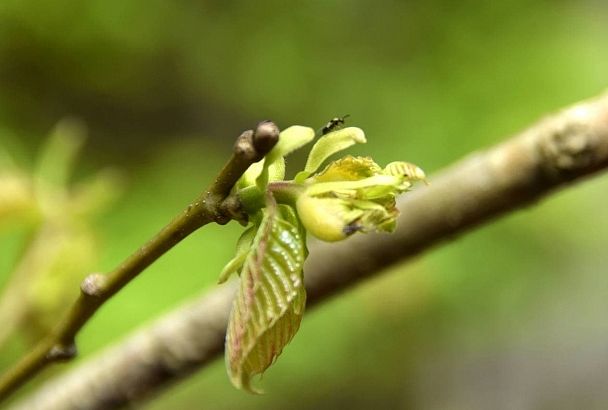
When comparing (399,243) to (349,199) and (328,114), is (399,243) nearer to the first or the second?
(349,199)

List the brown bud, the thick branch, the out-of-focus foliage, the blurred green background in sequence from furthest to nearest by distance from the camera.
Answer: the blurred green background → the out-of-focus foliage → the thick branch → the brown bud

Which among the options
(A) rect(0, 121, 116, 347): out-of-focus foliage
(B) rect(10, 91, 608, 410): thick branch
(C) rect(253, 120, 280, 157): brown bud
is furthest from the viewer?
(A) rect(0, 121, 116, 347): out-of-focus foliage

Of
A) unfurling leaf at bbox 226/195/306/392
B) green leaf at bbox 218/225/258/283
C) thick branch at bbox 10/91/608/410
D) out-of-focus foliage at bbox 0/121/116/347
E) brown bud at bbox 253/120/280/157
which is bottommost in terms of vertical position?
unfurling leaf at bbox 226/195/306/392

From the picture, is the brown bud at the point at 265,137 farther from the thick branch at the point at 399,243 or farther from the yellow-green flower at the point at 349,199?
the thick branch at the point at 399,243

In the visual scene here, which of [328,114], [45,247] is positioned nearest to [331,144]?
[45,247]

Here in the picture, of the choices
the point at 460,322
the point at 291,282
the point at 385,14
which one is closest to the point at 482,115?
the point at 385,14

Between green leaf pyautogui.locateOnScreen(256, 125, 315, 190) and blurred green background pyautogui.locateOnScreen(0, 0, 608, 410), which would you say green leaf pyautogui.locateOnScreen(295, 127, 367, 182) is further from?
blurred green background pyautogui.locateOnScreen(0, 0, 608, 410)

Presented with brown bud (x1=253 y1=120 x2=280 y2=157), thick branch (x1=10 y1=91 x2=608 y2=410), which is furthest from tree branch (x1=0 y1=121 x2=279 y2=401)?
thick branch (x1=10 y1=91 x2=608 y2=410)

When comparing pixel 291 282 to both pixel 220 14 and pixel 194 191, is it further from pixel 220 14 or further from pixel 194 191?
pixel 220 14
